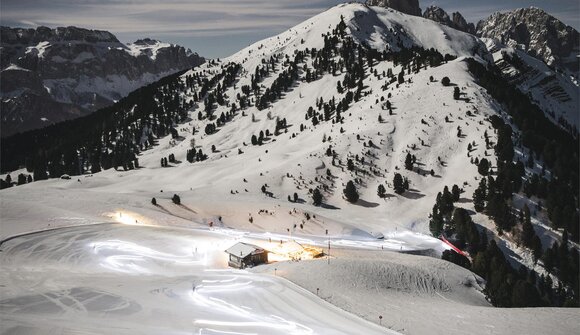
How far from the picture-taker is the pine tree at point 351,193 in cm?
11169

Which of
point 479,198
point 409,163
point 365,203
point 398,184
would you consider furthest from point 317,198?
point 479,198

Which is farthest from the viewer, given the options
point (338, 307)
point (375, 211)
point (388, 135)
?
point (388, 135)

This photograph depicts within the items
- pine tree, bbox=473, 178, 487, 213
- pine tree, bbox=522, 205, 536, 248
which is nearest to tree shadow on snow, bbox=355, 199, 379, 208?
pine tree, bbox=473, 178, 487, 213

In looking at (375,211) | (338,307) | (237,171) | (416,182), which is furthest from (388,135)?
(338,307)

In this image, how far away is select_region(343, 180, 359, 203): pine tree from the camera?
11169 cm

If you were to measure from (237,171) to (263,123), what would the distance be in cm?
5868

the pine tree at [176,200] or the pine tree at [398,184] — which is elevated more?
the pine tree at [398,184]

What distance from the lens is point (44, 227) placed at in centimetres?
8394

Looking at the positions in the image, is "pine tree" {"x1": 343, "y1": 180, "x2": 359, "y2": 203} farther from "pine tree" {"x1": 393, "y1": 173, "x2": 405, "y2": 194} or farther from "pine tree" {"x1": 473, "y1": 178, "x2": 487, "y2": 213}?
"pine tree" {"x1": 473, "y1": 178, "x2": 487, "y2": 213}

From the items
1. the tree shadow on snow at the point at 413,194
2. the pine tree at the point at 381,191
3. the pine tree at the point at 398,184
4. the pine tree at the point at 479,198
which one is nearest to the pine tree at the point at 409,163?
the pine tree at the point at 398,184

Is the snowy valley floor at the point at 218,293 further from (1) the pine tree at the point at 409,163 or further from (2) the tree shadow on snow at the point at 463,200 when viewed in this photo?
(1) the pine tree at the point at 409,163

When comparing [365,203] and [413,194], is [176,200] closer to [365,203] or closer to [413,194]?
[365,203]

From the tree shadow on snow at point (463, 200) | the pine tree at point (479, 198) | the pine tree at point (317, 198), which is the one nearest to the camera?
the pine tree at point (479, 198)

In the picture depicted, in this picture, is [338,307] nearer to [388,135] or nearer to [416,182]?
[416,182]
